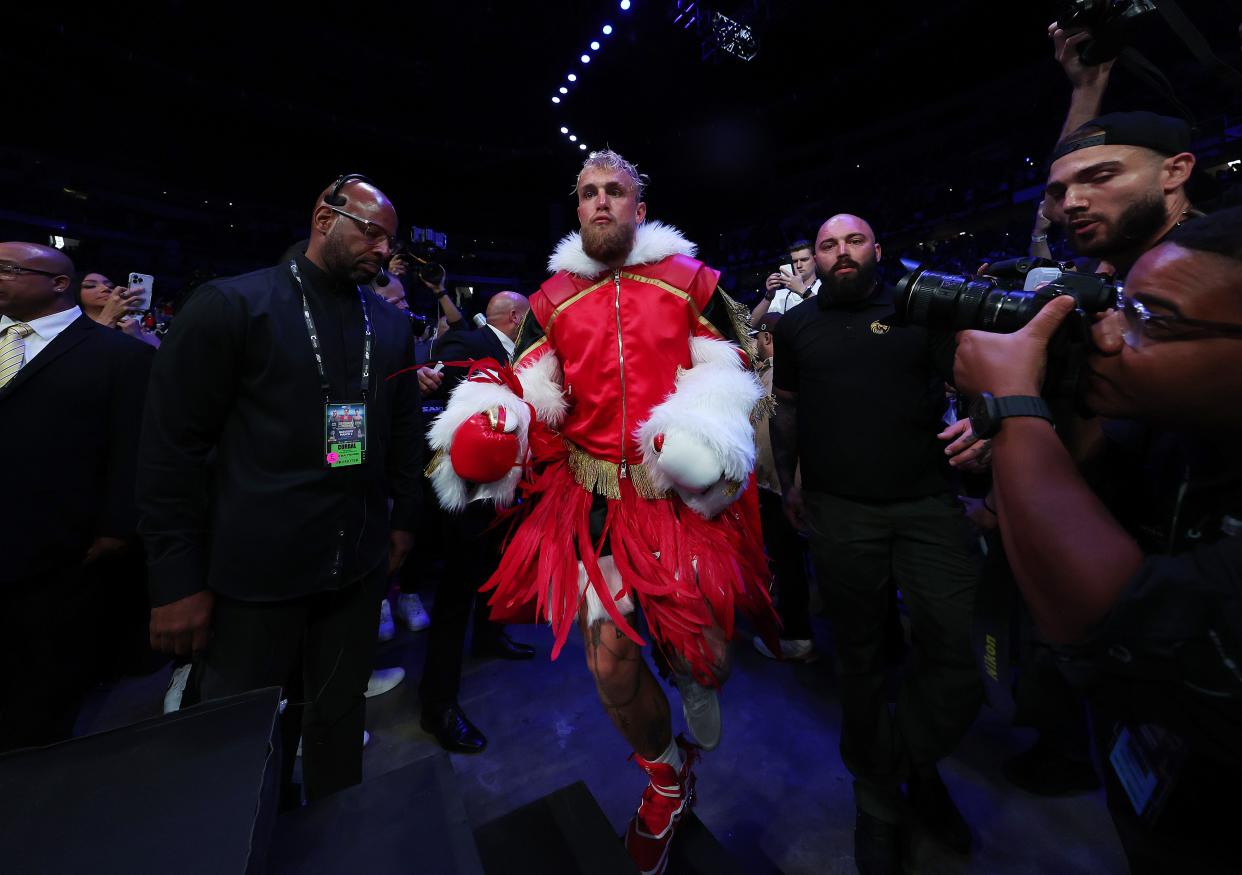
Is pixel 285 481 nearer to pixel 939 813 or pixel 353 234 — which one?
pixel 353 234

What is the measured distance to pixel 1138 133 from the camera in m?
1.34

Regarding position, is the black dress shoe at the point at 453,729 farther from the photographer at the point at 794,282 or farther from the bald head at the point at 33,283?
the photographer at the point at 794,282

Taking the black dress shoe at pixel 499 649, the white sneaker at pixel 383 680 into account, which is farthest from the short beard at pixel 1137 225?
the white sneaker at pixel 383 680

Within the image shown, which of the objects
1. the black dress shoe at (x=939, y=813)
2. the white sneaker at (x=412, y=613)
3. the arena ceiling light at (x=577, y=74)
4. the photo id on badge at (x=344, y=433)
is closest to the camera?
the photo id on badge at (x=344, y=433)

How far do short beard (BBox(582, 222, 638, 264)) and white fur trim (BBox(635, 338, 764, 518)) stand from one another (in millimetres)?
445

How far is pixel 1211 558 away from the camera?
1.95 ft

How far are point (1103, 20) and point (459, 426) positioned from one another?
2.40 metres

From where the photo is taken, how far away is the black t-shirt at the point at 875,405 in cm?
189

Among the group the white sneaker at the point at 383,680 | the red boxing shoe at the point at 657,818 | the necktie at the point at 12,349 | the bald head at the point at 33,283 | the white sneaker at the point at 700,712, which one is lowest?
the white sneaker at the point at 383,680

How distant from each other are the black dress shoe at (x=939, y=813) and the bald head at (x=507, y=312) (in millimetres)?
3105

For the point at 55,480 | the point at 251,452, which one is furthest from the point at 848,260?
the point at 55,480

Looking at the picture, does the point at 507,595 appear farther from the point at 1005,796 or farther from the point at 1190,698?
the point at 1005,796

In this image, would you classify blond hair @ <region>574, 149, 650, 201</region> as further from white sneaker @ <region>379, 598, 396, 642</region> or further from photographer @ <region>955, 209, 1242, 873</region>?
white sneaker @ <region>379, 598, 396, 642</region>

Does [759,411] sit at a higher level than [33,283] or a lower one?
lower
